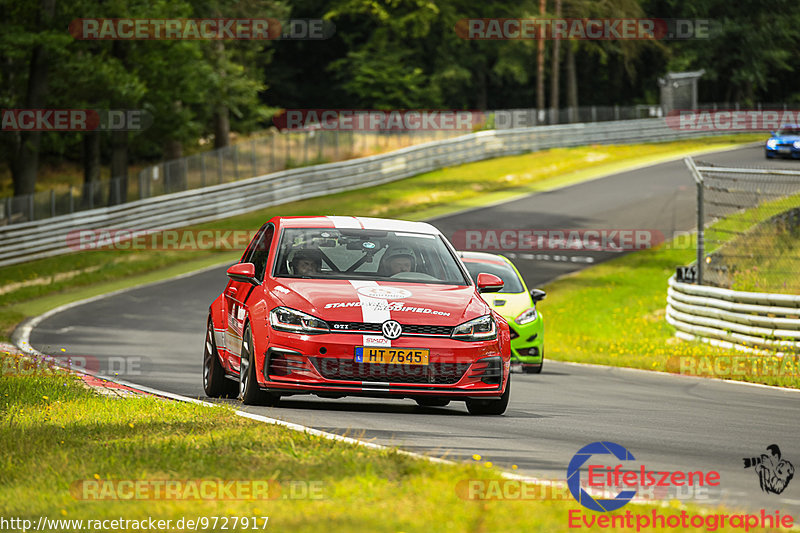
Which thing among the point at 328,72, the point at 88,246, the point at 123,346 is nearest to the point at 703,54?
the point at 328,72

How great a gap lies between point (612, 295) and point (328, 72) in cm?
5631

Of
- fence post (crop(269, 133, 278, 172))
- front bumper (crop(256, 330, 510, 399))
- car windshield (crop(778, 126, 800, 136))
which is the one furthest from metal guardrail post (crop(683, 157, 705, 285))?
car windshield (crop(778, 126, 800, 136))

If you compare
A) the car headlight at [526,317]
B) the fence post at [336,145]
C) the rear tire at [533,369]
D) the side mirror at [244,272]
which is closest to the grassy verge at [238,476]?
the side mirror at [244,272]

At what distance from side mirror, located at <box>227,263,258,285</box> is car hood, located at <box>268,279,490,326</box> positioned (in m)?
0.35

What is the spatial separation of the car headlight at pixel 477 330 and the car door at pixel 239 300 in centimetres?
184

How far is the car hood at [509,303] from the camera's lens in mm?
15984

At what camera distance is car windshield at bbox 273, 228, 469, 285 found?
1045 cm

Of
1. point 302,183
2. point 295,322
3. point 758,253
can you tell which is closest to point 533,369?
point 758,253

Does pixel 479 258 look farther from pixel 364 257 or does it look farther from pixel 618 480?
pixel 618 480

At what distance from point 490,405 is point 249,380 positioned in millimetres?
2057

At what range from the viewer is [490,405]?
33.9 feet

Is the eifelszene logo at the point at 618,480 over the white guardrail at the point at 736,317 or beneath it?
over

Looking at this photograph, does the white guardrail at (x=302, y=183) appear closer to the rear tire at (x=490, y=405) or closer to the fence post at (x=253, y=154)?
the fence post at (x=253, y=154)

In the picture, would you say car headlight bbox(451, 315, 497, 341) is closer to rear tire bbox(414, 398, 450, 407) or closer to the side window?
rear tire bbox(414, 398, 450, 407)
